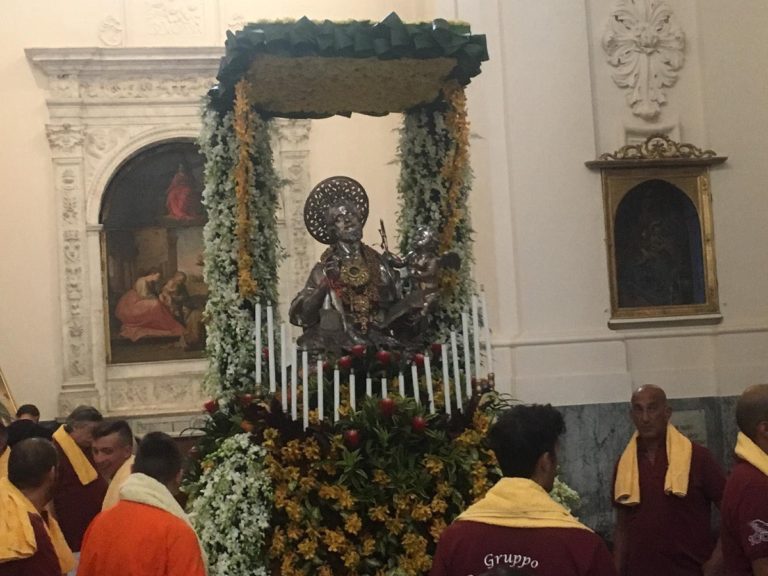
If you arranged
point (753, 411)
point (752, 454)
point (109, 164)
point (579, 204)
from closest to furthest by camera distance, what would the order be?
point (752, 454), point (753, 411), point (579, 204), point (109, 164)

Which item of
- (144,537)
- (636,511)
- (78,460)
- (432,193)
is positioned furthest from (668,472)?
(78,460)

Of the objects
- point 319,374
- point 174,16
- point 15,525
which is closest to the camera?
point 15,525

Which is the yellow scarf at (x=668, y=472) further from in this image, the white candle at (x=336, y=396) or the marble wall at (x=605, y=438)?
the marble wall at (x=605, y=438)

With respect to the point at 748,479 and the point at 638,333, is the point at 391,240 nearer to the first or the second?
the point at 638,333

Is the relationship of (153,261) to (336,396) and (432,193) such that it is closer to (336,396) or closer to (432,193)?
(432,193)

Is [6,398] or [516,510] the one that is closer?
[516,510]

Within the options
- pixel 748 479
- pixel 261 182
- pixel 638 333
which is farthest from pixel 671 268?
pixel 748 479

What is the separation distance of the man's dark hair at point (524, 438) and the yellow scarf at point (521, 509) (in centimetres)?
5

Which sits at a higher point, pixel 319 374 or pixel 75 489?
pixel 319 374

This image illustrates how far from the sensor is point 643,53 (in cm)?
1030

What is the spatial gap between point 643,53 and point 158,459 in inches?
297

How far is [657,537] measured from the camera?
5457mm

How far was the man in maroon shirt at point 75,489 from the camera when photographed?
6.45 m

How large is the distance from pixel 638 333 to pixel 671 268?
2.29 feet
